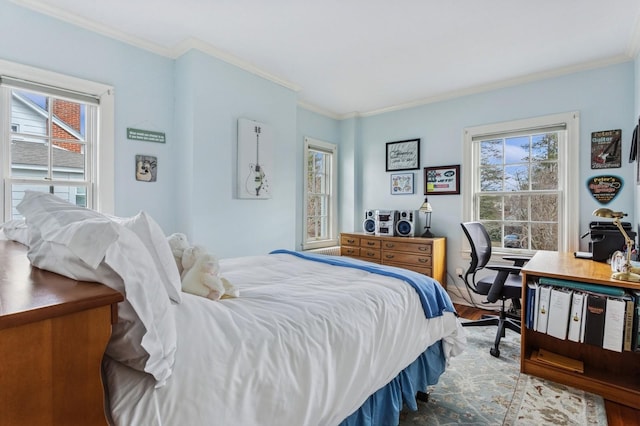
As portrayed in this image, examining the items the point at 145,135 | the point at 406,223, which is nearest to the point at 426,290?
the point at 406,223

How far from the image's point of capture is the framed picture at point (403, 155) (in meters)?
4.30

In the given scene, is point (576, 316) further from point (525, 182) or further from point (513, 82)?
point (513, 82)

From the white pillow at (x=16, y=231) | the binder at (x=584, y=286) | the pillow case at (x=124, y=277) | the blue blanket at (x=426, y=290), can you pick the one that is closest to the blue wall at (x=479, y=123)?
the binder at (x=584, y=286)

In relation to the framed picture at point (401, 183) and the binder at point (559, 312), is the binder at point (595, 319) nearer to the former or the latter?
Result: the binder at point (559, 312)

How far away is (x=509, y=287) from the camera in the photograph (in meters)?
2.60

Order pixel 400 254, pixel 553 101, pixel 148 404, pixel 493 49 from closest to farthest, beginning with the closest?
pixel 148 404
pixel 493 49
pixel 553 101
pixel 400 254

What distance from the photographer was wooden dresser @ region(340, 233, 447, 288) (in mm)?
3717

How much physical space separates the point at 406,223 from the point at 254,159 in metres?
2.08

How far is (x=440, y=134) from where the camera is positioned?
4.09 m

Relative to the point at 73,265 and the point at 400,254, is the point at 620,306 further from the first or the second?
the point at 73,265

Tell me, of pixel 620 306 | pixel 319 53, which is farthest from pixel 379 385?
pixel 319 53

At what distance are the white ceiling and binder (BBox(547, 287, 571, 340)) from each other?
2.01 m

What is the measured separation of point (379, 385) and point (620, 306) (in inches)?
60.4

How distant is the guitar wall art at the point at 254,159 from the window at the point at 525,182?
2380 millimetres
